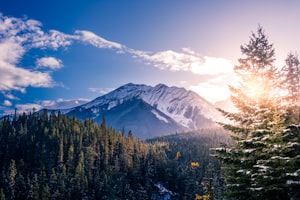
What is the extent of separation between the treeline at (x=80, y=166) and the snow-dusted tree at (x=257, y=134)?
9222cm

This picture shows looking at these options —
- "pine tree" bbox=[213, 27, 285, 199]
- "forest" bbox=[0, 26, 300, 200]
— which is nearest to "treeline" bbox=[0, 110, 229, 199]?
"forest" bbox=[0, 26, 300, 200]

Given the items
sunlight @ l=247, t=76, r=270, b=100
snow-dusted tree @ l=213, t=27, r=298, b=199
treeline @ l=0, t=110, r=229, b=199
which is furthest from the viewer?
treeline @ l=0, t=110, r=229, b=199

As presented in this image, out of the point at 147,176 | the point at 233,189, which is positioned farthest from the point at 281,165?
the point at 147,176

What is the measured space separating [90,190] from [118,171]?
2479 cm

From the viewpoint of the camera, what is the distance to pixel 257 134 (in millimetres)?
18531

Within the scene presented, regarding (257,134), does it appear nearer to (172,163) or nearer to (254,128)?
(254,128)

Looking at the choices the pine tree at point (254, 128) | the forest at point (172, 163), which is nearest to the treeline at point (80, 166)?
the forest at point (172, 163)

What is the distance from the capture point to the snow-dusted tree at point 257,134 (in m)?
16.5

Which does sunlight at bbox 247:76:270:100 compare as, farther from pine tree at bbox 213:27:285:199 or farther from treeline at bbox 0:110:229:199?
treeline at bbox 0:110:229:199

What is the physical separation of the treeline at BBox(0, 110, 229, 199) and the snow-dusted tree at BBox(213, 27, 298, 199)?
9222cm

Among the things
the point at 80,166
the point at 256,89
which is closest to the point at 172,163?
the point at 80,166

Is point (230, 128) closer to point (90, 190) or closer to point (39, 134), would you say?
point (90, 190)

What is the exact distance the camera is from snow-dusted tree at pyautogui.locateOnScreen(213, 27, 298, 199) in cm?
1653

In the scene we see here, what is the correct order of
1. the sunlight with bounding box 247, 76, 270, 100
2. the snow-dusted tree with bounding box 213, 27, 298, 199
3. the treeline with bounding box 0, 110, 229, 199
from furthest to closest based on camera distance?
the treeline with bounding box 0, 110, 229, 199, the sunlight with bounding box 247, 76, 270, 100, the snow-dusted tree with bounding box 213, 27, 298, 199
